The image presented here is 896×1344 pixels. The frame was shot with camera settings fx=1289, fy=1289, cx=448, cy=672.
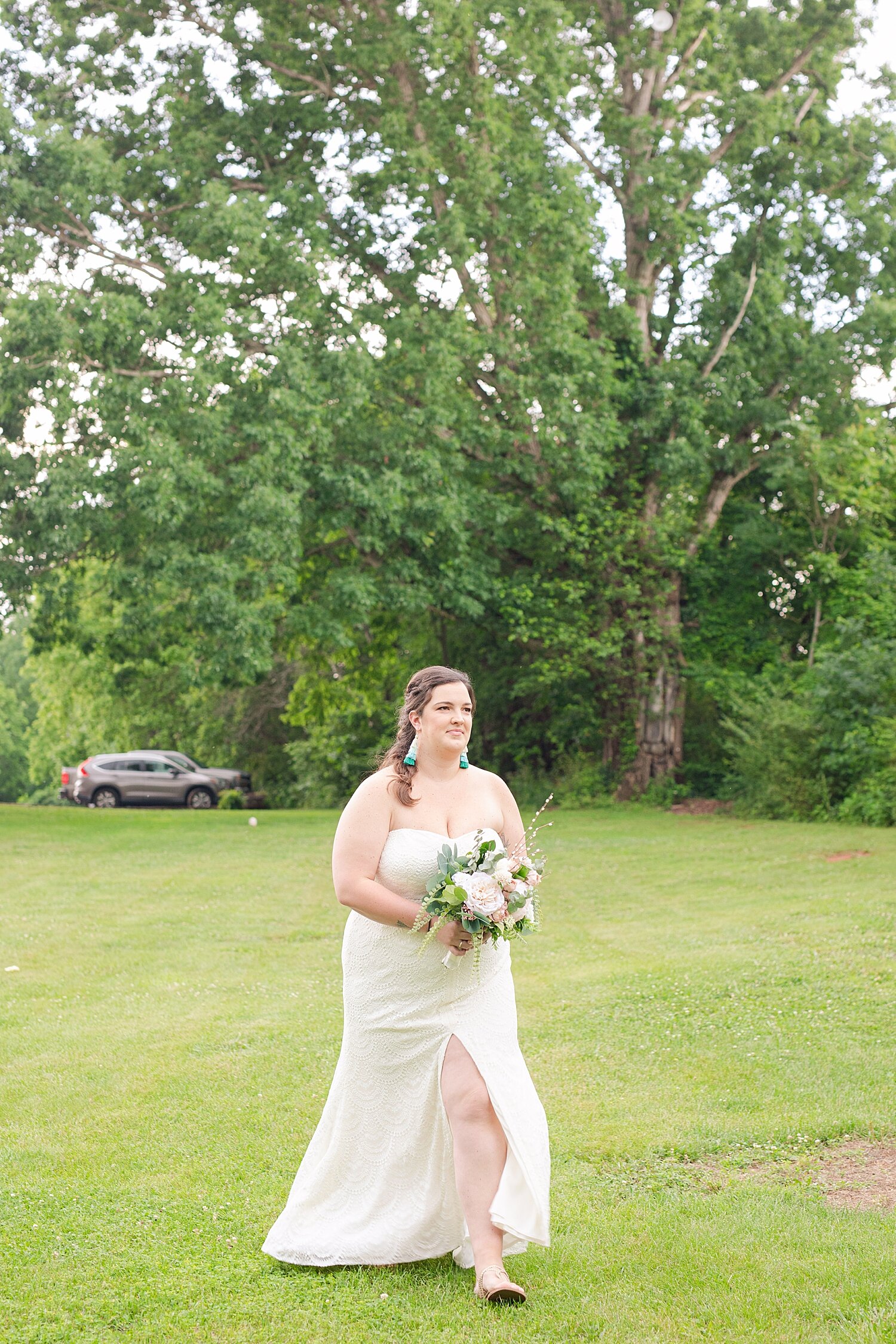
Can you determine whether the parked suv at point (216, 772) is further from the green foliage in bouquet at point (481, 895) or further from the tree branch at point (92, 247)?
the green foliage in bouquet at point (481, 895)

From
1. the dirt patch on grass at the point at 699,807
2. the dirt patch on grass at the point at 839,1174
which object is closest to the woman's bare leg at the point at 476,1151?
the dirt patch on grass at the point at 839,1174

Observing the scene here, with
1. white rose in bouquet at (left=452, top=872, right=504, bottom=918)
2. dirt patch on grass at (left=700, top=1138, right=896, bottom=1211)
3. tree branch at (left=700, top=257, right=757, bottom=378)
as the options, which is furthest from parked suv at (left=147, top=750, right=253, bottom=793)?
white rose in bouquet at (left=452, top=872, right=504, bottom=918)

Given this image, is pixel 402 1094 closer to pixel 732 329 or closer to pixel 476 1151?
pixel 476 1151

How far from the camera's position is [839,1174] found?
225 inches

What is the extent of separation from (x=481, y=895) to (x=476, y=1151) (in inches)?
34.2

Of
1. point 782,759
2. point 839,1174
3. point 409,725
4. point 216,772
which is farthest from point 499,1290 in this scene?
point 216,772

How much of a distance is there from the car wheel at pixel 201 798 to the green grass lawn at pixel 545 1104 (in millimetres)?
20837

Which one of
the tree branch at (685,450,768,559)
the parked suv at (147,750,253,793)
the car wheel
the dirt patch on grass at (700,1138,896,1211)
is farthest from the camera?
the parked suv at (147,750,253,793)

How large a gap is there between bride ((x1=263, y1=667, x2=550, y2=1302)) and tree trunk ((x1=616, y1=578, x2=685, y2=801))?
75.4ft

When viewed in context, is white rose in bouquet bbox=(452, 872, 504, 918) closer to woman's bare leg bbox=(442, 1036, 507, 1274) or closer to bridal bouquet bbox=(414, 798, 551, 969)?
bridal bouquet bbox=(414, 798, 551, 969)

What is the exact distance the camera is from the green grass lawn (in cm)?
427

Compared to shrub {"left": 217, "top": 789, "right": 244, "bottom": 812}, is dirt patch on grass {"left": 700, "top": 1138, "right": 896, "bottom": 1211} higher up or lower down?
higher up

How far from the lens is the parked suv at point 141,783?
116 ft

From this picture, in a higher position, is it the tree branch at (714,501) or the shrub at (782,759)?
the tree branch at (714,501)
